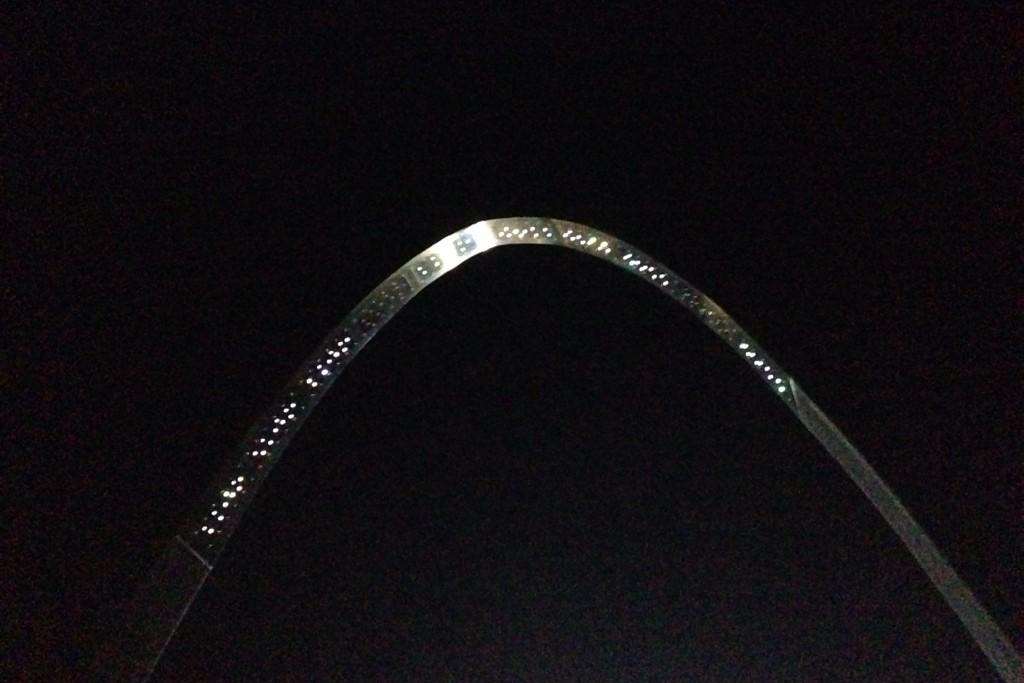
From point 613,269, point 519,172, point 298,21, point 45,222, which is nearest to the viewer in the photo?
point 45,222

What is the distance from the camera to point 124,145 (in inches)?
59.2

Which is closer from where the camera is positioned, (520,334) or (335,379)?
(335,379)

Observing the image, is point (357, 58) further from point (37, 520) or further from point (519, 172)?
point (37, 520)

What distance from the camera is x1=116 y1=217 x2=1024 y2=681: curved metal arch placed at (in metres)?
1.54

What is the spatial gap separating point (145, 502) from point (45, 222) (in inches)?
22.5

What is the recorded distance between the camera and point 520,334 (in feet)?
5.96

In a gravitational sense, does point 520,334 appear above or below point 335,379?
above

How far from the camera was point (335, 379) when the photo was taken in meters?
1.67

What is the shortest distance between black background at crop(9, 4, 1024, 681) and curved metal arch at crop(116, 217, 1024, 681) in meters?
0.03

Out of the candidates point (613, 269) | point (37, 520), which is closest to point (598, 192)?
point (613, 269)

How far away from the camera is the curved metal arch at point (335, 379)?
1.54 meters

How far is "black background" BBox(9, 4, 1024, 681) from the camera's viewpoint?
59.3 inches

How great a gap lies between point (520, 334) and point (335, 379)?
0.44 metres

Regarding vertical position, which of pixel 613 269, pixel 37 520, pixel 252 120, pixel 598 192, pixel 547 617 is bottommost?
pixel 37 520
